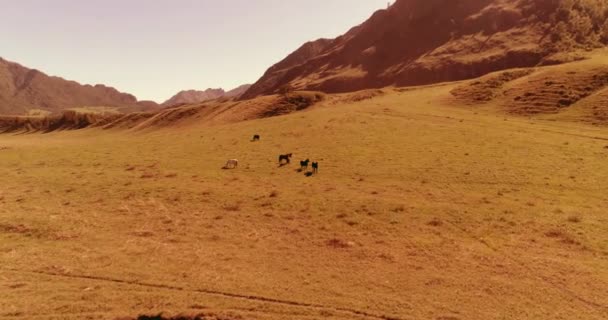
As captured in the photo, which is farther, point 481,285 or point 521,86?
point 521,86

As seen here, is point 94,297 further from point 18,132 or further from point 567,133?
point 18,132

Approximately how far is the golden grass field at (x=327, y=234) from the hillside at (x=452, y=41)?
285 feet

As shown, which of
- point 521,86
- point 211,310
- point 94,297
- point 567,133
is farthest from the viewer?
point 521,86

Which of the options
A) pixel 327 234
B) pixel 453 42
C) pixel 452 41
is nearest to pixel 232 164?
pixel 327 234

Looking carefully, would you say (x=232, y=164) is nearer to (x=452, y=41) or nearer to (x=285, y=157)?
(x=285, y=157)

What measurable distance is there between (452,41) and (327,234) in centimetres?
14759

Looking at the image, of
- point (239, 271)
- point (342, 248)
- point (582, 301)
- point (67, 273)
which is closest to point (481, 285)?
point (582, 301)

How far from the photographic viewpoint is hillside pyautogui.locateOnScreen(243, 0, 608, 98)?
368ft

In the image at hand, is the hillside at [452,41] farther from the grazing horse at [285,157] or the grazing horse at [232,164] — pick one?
the grazing horse at [232,164]

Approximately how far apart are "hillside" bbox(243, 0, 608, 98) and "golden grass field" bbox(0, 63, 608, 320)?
86.7m

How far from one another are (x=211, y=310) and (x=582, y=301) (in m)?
14.5

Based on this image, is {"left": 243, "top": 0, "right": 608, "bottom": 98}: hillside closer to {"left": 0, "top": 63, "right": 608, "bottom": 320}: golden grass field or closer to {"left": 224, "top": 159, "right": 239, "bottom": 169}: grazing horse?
{"left": 0, "top": 63, "right": 608, "bottom": 320}: golden grass field

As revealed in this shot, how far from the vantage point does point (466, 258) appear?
696 inches

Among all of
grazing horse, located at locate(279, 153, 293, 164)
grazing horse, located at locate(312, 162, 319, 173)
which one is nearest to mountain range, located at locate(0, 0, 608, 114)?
grazing horse, located at locate(279, 153, 293, 164)
